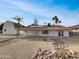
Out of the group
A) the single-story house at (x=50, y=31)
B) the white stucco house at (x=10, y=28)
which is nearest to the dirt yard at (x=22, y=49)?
the single-story house at (x=50, y=31)

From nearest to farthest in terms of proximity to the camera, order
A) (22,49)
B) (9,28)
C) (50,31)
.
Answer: (22,49) → (50,31) → (9,28)

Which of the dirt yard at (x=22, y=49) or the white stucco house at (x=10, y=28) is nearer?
the dirt yard at (x=22, y=49)

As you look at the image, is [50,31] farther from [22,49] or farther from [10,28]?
[22,49]

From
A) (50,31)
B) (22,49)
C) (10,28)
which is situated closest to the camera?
(22,49)

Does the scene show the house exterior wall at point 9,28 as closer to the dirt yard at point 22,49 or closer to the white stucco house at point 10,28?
the white stucco house at point 10,28

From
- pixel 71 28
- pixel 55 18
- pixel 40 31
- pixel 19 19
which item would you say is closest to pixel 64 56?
pixel 71 28

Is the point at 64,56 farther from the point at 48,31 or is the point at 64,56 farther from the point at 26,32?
the point at 26,32

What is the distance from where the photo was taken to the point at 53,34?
41625 millimetres

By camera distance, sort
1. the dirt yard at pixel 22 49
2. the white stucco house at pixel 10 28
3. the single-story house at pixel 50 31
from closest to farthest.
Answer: the dirt yard at pixel 22 49
the single-story house at pixel 50 31
the white stucco house at pixel 10 28

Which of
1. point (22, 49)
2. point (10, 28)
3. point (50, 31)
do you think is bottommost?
point (22, 49)

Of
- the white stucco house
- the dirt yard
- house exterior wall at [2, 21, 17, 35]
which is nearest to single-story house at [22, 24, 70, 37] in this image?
the white stucco house

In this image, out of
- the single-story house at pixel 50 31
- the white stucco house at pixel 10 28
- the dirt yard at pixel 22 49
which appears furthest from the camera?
the white stucco house at pixel 10 28

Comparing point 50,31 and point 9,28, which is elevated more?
point 9,28

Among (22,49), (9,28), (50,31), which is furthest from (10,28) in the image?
(22,49)
